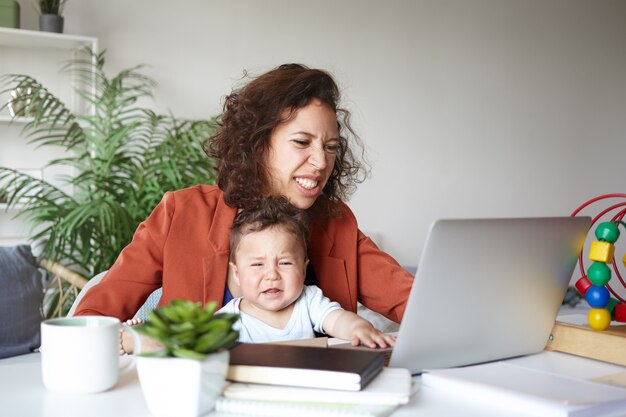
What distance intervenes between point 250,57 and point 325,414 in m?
3.71

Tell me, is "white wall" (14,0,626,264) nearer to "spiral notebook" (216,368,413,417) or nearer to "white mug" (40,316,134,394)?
"white mug" (40,316,134,394)

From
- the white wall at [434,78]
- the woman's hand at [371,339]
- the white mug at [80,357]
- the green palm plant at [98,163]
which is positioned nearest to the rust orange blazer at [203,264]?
the woman's hand at [371,339]

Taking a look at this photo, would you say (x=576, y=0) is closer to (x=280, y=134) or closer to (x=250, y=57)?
(x=250, y=57)

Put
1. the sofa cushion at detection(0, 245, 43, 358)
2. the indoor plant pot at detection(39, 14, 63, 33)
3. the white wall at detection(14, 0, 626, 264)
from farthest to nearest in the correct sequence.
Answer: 1. the white wall at detection(14, 0, 626, 264)
2. the indoor plant pot at detection(39, 14, 63, 33)
3. the sofa cushion at detection(0, 245, 43, 358)

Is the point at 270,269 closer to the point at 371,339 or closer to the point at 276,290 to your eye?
the point at 276,290

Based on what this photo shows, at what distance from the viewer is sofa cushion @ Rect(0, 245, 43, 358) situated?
252cm

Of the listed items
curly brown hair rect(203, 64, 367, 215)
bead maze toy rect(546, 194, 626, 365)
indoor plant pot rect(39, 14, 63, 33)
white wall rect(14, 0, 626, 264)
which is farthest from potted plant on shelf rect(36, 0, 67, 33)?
bead maze toy rect(546, 194, 626, 365)

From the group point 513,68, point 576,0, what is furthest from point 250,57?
point 576,0

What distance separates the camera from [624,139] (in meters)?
5.98

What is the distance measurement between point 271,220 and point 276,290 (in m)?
0.16

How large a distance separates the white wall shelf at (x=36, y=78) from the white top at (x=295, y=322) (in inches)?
103

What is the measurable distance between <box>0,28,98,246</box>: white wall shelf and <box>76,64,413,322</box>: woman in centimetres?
228

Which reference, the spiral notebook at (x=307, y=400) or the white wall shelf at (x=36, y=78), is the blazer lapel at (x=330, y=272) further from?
the white wall shelf at (x=36, y=78)

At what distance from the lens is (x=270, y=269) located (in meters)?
1.61
